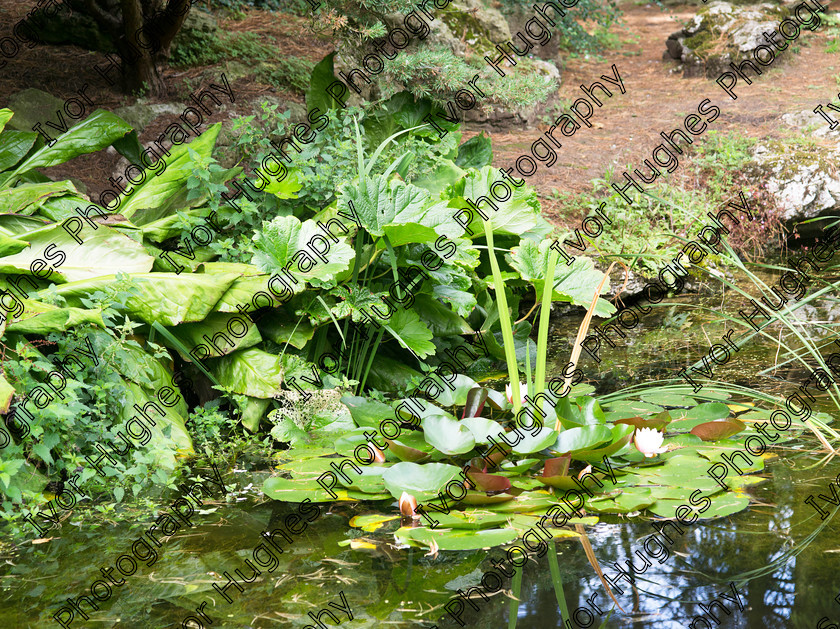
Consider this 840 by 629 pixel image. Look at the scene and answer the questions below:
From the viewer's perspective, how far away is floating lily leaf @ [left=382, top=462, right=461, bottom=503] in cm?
212

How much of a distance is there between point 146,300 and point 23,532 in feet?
3.03

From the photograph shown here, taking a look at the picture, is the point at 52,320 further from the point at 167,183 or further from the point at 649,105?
the point at 649,105

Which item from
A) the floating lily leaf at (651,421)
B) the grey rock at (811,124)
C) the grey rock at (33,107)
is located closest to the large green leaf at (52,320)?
the floating lily leaf at (651,421)

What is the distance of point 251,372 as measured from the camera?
2.82 meters

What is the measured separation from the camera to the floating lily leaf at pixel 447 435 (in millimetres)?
2260

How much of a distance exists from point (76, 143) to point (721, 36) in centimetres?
728

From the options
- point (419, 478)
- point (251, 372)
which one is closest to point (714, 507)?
point (419, 478)

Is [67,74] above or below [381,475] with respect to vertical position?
above

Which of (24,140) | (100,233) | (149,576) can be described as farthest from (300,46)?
(149,576)

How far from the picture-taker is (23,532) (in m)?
2.10

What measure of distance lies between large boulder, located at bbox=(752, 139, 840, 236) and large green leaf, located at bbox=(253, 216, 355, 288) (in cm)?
347

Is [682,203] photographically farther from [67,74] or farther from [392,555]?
[67,74]

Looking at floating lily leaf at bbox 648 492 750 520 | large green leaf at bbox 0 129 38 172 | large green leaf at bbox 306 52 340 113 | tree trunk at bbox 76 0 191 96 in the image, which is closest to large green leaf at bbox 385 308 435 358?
floating lily leaf at bbox 648 492 750 520

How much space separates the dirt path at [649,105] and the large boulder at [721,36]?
198 mm
